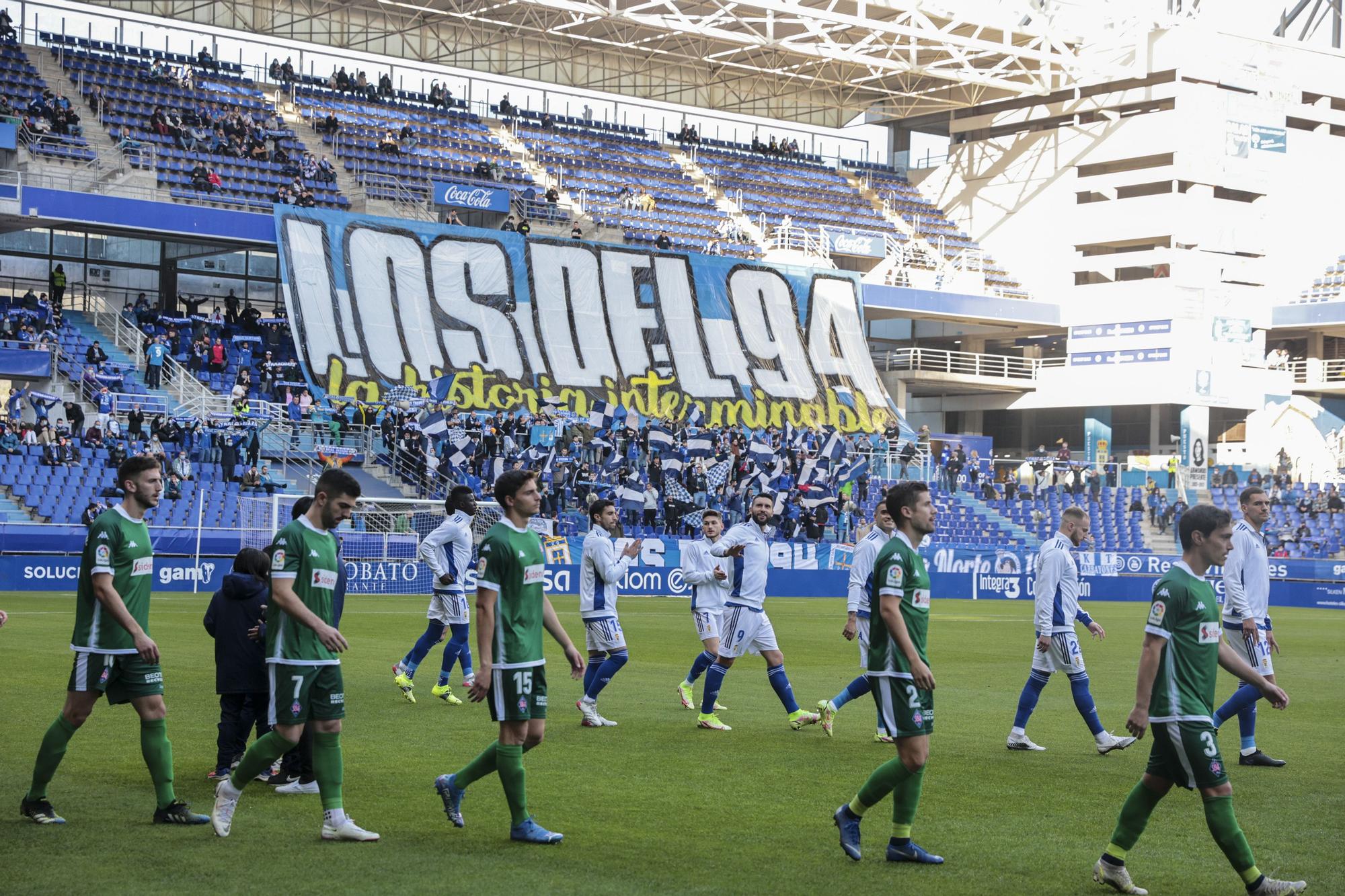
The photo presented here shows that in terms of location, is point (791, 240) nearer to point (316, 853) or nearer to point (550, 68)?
point (550, 68)

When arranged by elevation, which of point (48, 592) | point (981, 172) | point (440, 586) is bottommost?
point (48, 592)

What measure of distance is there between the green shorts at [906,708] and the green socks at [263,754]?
3.23 meters

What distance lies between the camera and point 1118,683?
1891 cm

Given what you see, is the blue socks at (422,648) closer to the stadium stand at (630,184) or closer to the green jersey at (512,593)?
the green jersey at (512,593)

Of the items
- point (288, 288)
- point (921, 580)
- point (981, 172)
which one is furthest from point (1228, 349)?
point (921, 580)

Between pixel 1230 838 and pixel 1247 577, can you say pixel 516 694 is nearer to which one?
pixel 1230 838

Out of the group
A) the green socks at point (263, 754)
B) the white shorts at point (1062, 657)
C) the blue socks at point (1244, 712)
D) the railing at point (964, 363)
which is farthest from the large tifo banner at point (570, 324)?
the green socks at point (263, 754)

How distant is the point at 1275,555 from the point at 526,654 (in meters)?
42.9

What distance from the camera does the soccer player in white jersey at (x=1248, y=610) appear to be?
39.7 ft

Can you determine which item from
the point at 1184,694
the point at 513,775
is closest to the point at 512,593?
the point at 513,775

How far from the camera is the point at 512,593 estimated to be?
845 centimetres

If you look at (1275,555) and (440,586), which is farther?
(1275,555)

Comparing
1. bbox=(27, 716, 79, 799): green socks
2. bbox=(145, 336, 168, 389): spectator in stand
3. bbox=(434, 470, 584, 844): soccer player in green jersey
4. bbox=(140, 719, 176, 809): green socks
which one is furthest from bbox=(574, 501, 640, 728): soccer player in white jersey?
bbox=(145, 336, 168, 389): spectator in stand

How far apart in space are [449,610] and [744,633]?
339 cm
